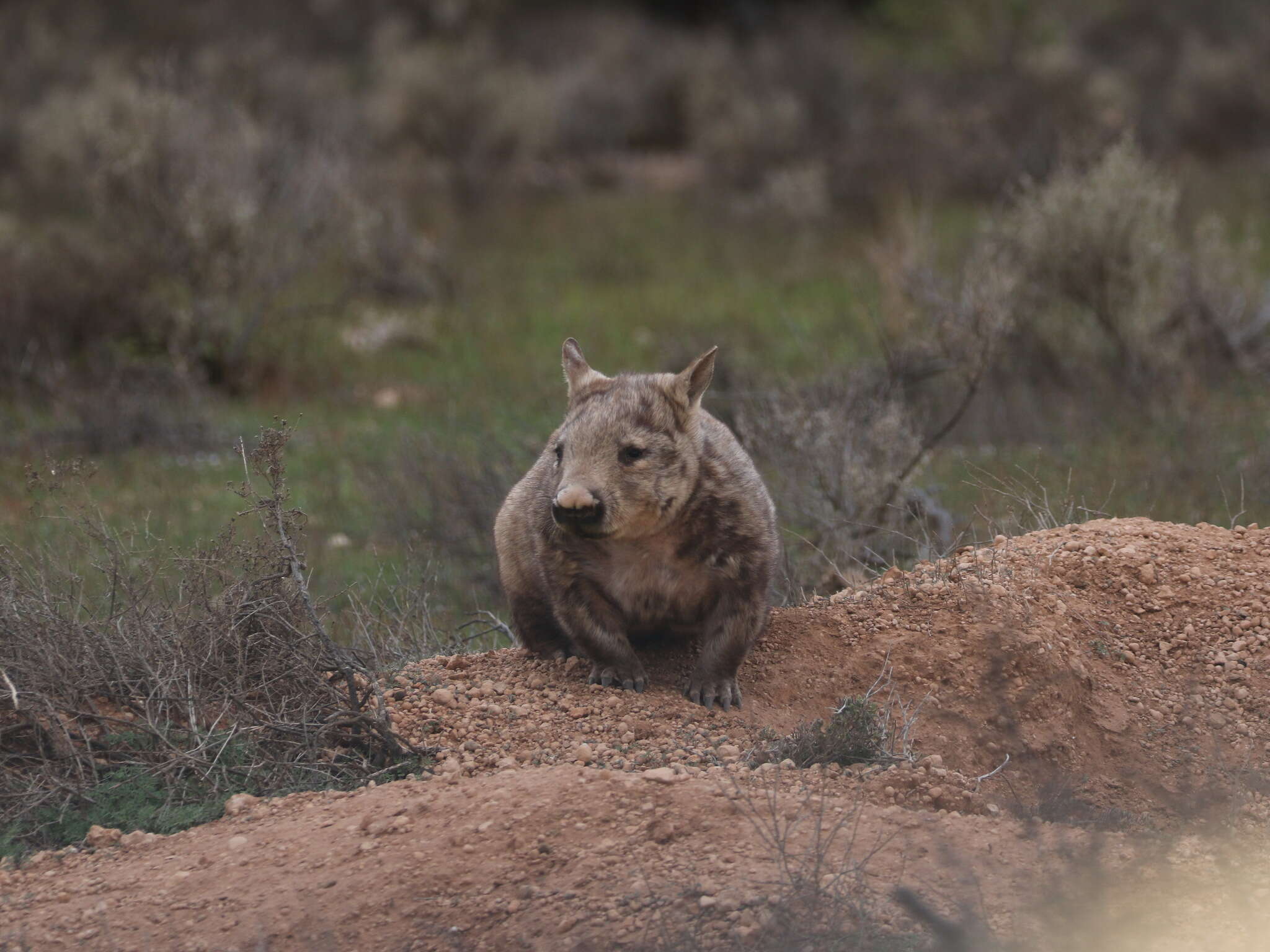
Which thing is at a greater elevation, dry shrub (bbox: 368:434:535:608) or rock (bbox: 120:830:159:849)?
rock (bbox: 120:830:159:849)

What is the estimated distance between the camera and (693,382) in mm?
5898

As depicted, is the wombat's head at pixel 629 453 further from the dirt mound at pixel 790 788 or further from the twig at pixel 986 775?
the twig at pixel 986 775

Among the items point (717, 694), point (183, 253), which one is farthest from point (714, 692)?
point (183, 253)

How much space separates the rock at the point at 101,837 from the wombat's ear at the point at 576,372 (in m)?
2.50

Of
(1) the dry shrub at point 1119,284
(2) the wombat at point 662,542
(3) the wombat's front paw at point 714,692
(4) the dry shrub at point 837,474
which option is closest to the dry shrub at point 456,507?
(4) the dry shrub at point 837,474

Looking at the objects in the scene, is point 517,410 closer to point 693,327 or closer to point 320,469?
point 320,469

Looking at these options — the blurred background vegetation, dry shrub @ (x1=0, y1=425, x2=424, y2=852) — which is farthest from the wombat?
the blurred background vegetation

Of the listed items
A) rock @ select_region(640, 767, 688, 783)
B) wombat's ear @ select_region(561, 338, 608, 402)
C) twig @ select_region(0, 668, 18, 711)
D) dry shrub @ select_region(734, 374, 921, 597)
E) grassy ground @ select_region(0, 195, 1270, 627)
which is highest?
wombat's ear @ select_region(561, 338, 608, 402)

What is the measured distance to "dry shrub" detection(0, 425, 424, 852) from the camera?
5012 mm

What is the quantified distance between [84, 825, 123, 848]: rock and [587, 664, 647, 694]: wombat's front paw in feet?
6.57

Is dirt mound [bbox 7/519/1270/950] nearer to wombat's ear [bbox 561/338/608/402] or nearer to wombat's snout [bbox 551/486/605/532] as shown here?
wombat's snout [bbox 551/486/605/532]

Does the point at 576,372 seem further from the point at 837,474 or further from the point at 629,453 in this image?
the point at 837,474

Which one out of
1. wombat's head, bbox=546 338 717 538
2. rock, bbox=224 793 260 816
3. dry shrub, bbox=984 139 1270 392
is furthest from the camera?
dry shrub, bbox=984 139 1270 392

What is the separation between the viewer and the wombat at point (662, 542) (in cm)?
568
